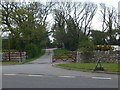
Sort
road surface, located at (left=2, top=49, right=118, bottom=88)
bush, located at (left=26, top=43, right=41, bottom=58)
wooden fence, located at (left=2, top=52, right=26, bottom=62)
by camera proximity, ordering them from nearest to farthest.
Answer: road surface, located at (left=2, top=49, right=118, bottom=88)
wooden fence, located at (left=2, top=52, right=26, bottom=62)
bush, located at (left=26, top=43, right=41, bottom=58)

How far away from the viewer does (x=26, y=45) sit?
42750 millimetres

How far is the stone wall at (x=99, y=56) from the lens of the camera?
23.4 meters

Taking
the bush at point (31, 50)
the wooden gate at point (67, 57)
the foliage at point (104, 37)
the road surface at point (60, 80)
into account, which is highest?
the foliage at point (104, 37)

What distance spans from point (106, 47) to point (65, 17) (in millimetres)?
34111

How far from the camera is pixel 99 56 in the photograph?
24812mm

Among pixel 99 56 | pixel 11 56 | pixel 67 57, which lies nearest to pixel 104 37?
pixel 67 57

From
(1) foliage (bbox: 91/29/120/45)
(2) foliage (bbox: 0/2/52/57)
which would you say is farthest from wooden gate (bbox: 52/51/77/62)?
(1) foliage (bbox: 91/29/120/45)

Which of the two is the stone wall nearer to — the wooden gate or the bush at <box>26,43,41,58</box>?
the wooden gate

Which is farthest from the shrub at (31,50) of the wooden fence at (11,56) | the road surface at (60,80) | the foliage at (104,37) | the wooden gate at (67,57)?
the road surface at (60,80)

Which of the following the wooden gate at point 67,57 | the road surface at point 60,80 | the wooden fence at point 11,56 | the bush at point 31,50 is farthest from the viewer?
the bush at point 31,50

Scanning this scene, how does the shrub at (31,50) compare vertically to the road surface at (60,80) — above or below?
above

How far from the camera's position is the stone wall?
23.4 m

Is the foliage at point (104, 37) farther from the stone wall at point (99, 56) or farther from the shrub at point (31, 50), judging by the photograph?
the stone wall at point (99, 56)

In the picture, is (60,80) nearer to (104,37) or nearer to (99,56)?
(99,56)
